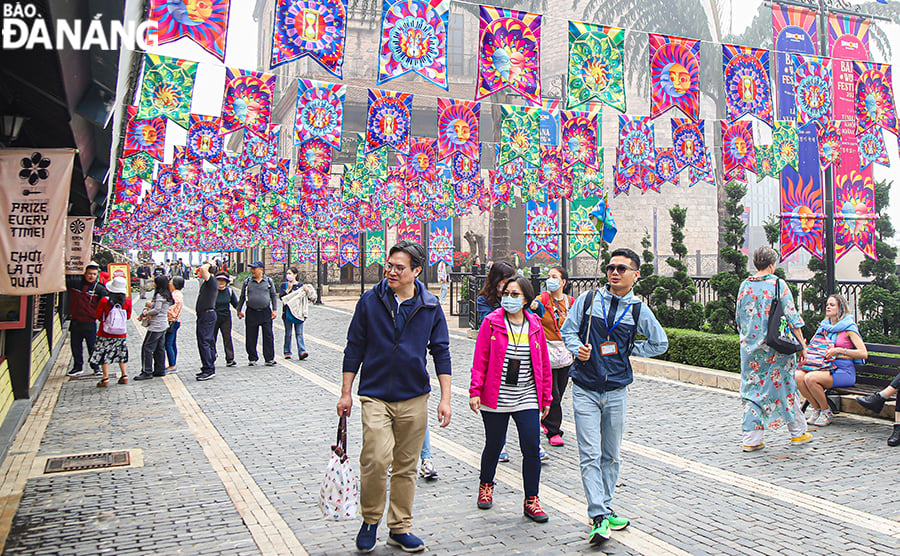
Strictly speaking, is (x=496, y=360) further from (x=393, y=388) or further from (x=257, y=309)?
(x=257, y=309)

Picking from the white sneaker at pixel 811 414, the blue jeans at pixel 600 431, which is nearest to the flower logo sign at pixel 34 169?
the blue jeans at pixel 600 431

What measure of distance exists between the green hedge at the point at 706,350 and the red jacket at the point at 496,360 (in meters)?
6.38

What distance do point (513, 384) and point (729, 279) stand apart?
8.64 metres

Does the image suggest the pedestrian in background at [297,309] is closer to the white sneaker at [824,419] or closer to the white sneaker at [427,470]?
the white sneaker at [427,470]

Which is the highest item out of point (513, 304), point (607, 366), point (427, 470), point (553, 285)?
point (553, 285)

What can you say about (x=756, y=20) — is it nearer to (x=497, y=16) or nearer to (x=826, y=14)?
→ (x=826, y=14)

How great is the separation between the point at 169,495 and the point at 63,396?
5480 mm

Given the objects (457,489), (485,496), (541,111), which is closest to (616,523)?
(485,496)

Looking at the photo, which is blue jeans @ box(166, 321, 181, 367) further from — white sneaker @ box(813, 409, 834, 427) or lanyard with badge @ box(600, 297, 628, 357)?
white sneaker @ box(813, 409, 834, 427)

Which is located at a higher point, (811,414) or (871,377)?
(871,377)

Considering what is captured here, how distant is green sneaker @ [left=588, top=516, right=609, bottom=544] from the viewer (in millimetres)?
4250

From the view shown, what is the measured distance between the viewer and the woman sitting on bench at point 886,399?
6.71 meters

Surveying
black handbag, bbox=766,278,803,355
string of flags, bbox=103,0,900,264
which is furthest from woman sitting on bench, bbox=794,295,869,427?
string of flags, bbox=103,0,900,264

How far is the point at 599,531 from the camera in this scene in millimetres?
4246
